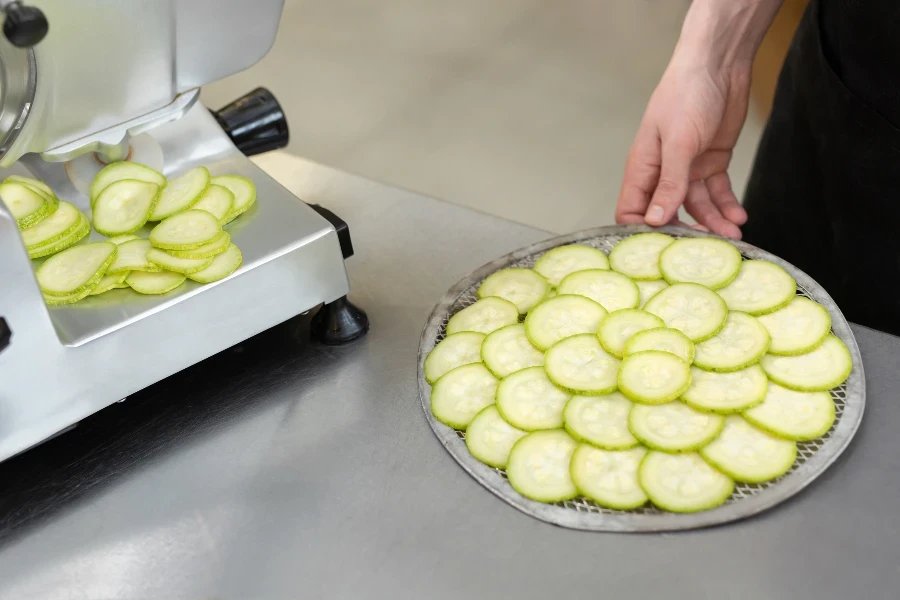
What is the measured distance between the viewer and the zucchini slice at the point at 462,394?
1.10 meters

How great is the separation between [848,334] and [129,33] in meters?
0.98

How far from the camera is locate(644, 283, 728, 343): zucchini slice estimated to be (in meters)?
1.14

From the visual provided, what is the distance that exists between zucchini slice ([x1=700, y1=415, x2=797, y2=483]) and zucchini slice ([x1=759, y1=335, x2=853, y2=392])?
0.09 meters

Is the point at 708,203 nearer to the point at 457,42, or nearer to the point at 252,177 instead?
the point at 252,177

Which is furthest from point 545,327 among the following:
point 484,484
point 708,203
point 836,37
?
point 836,37

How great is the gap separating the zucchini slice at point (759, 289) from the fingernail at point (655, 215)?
166 mm

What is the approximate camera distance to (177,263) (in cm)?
108

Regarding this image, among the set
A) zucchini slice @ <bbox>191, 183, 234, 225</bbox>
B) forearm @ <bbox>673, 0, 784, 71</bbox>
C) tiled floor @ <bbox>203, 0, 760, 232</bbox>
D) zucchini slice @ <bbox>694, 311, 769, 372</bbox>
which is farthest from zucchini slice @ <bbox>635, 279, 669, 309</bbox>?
tiled floor @ <bbox>203, 0, 760, 232</bbox>

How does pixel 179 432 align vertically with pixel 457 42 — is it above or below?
above

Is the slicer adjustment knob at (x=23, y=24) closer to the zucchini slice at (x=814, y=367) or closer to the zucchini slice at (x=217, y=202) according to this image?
the zucchini slice at (x=217, y=202)

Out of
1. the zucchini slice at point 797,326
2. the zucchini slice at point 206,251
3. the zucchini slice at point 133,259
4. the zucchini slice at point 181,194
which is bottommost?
the zucchini slice at point 797,326

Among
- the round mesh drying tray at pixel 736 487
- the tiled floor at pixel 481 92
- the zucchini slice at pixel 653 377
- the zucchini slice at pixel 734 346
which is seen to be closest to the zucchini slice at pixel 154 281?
the round mesh drying tray at pixel 736 487

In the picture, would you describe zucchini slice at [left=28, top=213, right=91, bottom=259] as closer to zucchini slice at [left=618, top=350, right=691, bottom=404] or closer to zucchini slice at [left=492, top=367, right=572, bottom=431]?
zucchini slice at [left=492, top=367, right=572, bottom=431]

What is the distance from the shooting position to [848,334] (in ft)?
3.76
